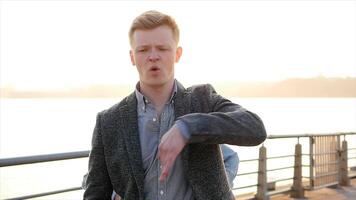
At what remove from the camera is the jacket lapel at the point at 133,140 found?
2.07 m

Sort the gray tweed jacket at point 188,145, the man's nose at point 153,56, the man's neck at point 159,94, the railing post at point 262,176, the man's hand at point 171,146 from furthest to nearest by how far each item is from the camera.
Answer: the railing post at point 262,176
the man's neck at point 159,94
the man's nose at point 153,56
the gray tweed jacket at point 188,145
the man's hand at point 171,146

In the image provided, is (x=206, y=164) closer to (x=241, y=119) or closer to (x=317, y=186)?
(x=241, y=119)

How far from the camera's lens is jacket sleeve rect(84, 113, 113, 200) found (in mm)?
2193

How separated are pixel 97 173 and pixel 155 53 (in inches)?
20.1

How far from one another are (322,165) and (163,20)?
27.4ft

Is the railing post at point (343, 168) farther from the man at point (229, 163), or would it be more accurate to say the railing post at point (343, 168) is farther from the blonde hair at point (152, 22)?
the blonde hair at point (152, 22)

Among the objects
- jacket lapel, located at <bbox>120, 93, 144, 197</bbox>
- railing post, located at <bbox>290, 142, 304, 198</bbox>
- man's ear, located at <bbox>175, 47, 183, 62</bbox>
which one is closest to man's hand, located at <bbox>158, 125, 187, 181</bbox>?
jacket lapel, located at <bbox>120, 93, 144, 197</bbox>

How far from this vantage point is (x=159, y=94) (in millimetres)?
2162

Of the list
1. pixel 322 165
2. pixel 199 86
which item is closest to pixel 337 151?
pixel 322 165

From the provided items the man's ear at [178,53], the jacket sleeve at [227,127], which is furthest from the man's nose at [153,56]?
the jacket sleeve at [227,127]

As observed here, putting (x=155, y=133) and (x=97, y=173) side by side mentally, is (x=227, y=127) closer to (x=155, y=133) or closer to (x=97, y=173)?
(x=155, y=133)

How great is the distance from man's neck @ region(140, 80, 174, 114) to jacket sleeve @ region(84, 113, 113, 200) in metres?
0.22

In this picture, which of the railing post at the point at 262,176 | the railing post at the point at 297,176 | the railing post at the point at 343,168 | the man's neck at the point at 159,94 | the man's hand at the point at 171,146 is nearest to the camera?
the man's hand at the point at 171,146

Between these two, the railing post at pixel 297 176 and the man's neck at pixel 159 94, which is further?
the railing post at pixel 297 176
